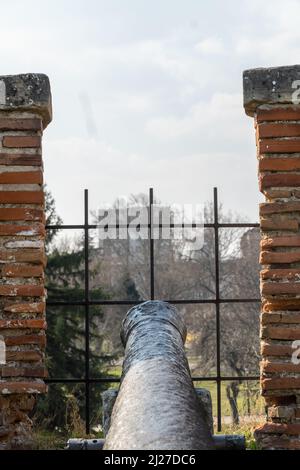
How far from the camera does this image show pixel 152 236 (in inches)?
185

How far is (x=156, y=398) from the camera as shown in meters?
2.30

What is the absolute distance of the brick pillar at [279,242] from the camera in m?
3.93

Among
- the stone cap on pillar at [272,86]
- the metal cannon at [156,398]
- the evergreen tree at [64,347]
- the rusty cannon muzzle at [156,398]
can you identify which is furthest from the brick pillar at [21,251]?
the evergreen tree at [64,347]

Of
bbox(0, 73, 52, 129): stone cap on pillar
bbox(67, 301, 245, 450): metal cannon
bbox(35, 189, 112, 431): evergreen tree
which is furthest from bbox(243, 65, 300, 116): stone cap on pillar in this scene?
bbox(35, 189, 112, 431): evergreen tree

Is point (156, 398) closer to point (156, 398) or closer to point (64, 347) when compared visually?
point (156, 398)

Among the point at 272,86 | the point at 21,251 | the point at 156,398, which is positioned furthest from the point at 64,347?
the point at 156,398

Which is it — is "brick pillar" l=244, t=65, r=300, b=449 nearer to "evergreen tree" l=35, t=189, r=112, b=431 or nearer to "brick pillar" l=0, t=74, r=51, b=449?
"brick pillar" l=0, t=74, r=51, b=449

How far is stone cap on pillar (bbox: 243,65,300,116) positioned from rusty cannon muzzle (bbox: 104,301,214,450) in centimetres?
Answer: 140

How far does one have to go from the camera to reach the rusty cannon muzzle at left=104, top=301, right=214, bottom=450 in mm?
2064

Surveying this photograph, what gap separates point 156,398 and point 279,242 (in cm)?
185

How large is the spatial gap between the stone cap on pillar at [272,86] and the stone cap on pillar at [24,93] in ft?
3.67
